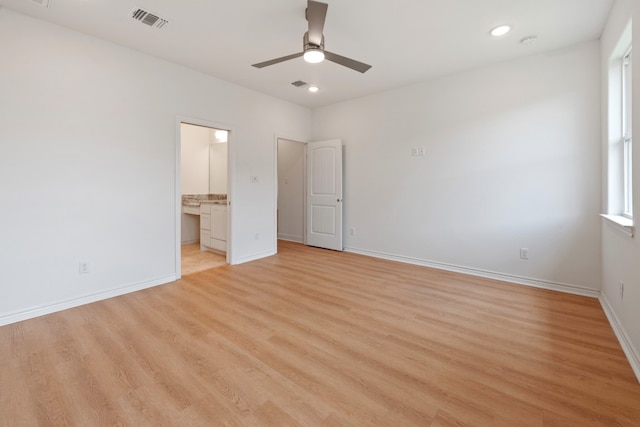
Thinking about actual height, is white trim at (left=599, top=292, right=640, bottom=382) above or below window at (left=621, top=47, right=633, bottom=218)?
below

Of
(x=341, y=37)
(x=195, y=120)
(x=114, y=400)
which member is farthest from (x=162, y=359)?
(x=341, y=37)

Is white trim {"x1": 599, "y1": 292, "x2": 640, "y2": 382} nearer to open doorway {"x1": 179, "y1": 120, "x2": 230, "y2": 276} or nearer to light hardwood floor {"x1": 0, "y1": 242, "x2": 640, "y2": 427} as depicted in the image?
light hardwood floor {"x1": 0, "y1": 242, "x2": 640, "y2": 427}

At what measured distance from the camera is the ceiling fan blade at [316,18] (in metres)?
2.17

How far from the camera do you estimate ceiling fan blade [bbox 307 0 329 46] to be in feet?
7.12

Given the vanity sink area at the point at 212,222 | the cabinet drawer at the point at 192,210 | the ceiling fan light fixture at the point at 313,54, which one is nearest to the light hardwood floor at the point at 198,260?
the vanity sink area at the point at 212,222

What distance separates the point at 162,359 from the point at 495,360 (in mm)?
2272

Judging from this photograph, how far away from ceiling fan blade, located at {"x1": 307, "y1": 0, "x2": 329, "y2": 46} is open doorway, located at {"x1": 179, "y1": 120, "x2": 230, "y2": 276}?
3317mm

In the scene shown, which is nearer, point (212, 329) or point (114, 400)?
point (114, 400)

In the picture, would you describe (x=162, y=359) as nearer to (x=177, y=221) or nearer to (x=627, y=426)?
(x=177, y=221)

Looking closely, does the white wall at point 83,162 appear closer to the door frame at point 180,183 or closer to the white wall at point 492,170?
the door frame at point 180,183

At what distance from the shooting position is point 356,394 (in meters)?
1.63

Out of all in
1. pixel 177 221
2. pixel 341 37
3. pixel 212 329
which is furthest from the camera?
pixel 177 221

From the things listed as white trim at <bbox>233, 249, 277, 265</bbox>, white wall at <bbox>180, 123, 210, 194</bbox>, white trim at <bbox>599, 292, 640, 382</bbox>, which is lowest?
white trim at <bbox>599, 292, 640, 382</bbox>

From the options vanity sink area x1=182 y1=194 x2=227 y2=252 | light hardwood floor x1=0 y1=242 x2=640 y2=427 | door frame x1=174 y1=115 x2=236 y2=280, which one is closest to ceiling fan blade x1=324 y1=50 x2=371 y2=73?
door frame x1=174 y1=115 x2=236 y2=280
